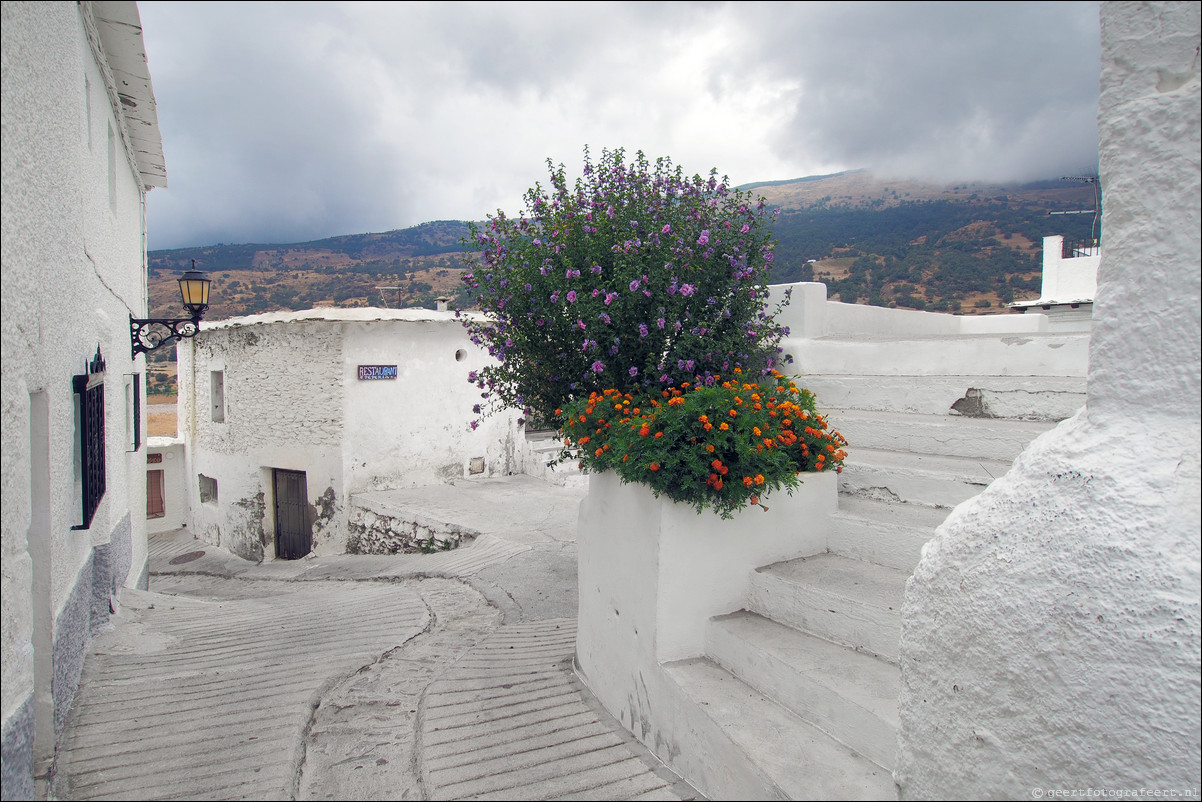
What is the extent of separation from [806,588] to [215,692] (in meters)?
3.55

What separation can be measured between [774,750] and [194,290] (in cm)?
707

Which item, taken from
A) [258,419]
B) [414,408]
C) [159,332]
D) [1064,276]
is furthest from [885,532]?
[1064,276]

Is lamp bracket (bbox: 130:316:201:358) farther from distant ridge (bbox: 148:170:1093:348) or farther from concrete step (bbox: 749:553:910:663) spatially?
distant ridge (bbox: 148:170:1093:348)

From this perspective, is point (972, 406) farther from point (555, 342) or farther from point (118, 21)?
point (118, 21)

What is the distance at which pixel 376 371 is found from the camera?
12672mm

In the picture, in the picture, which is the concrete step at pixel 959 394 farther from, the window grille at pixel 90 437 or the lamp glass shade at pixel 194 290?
the lamp glass shade at pixel 194 290

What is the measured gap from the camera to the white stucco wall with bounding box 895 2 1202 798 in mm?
1859

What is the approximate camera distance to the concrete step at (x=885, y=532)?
3.92m

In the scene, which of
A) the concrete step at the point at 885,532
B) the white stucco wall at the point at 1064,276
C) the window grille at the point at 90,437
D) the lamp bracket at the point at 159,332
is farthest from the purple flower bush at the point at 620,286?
the white stucco wall at the point at 1064,276

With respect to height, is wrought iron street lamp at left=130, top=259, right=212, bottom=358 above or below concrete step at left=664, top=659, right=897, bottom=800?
above

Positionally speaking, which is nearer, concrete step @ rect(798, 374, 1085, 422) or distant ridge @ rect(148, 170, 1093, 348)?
concrete step @ rect(798, 374, 1085, 422)

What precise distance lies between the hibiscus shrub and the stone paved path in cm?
144

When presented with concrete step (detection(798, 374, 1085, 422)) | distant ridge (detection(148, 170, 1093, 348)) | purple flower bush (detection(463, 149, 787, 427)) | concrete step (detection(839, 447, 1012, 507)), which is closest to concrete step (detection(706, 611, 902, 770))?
concrete step (detection(839, 447, 1012, 507))

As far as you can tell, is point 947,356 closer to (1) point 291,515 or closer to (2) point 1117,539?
(2) point 1117,539
